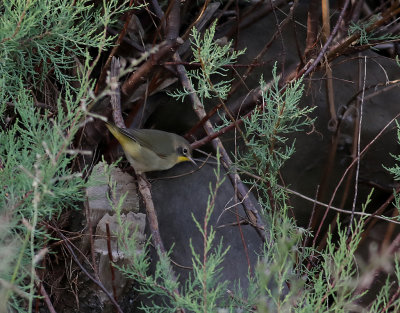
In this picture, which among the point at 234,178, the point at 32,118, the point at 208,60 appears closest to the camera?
the point at 32,118

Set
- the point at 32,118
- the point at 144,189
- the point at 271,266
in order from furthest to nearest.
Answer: the point at 144,189 → the point at 32,118 → the point at 271,266

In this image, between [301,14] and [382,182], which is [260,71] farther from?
[382,182]

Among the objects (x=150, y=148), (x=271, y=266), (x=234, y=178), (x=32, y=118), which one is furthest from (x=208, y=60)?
(x=271, y=266)

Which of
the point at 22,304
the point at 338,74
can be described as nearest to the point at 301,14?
the point at 338,74

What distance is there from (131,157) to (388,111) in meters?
1.65

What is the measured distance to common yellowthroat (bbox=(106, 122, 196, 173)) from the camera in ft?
9.72

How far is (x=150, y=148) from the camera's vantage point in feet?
9.93

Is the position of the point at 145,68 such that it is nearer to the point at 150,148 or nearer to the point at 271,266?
the point at 150,148

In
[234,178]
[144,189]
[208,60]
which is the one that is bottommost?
[144,189]

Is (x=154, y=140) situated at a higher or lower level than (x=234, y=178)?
lower

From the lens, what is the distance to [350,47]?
291cm

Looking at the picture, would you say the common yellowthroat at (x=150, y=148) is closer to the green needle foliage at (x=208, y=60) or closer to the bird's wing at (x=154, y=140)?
the bird's wing at (x=154, y=140)

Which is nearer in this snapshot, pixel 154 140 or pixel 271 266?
pixel 271 266

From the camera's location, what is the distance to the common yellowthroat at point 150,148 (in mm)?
2963
